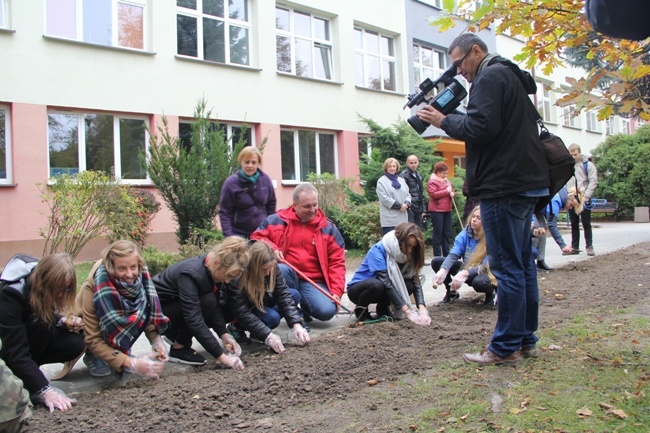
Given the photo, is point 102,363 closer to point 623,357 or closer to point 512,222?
point 512,222

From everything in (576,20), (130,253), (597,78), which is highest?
(576,20)

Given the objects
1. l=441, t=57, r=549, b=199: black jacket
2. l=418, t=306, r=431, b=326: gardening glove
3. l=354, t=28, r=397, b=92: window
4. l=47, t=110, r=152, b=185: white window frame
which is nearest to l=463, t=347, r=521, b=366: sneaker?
l=441, t=57, r=549, b=199: black jacket

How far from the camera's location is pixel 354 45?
18.4 meters

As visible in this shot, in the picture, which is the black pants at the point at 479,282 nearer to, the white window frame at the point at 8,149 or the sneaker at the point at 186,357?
the sneaker at the point at 186,357

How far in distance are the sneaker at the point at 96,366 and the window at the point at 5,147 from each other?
8.68 metres

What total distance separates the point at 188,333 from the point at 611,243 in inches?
437

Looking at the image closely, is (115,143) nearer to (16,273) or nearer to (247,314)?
(247,314)

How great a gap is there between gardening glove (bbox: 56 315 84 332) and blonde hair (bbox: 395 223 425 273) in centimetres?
272

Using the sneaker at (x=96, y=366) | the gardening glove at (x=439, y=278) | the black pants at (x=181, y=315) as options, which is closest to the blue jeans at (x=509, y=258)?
the gardening glove at (x=439, y=278)

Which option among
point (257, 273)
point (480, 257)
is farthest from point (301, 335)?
point (480, 257)

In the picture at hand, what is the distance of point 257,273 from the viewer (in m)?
4.59

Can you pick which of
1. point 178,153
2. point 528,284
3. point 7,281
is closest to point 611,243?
point 178,153

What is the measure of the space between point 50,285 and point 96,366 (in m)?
0.89

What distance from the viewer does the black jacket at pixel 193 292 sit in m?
4.18
